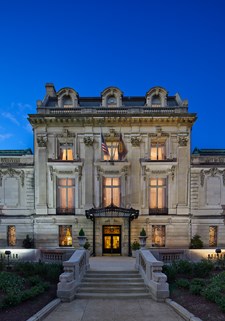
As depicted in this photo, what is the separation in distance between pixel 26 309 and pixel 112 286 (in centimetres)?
454

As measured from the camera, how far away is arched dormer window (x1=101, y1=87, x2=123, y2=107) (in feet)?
76.5

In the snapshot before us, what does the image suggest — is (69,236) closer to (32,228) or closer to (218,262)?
(32,228)

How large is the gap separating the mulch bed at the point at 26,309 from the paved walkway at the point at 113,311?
626mm

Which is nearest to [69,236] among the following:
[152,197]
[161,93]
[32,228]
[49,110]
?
[32,228]

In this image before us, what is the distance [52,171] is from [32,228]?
606 cm

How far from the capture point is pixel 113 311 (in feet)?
31.4

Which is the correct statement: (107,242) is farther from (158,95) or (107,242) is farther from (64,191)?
(158,95)

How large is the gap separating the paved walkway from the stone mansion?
433 inches

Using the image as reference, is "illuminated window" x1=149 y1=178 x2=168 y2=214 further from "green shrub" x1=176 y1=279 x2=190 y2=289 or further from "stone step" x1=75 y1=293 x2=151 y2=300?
"stone step" x1=75 y1=293 x2=151 y2=300

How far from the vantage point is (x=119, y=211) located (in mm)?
20578

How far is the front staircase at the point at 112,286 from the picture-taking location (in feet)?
36.5

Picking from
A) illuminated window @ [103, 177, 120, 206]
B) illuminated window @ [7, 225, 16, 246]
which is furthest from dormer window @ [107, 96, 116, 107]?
illuminated window @ [7, 225, 16, 246]

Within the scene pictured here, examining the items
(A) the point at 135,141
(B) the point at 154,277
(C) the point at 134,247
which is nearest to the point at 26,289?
(B) the point at 154,277

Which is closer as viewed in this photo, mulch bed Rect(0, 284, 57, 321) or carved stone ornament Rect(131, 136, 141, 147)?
mulch bed Rect(0, 284, 57, 321)
